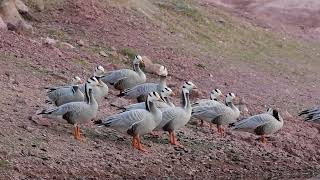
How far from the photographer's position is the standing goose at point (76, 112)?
12.2 m

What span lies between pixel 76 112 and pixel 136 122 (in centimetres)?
88

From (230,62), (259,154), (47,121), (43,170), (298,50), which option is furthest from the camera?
(298,50)

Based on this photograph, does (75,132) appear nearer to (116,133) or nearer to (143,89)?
(116,133)

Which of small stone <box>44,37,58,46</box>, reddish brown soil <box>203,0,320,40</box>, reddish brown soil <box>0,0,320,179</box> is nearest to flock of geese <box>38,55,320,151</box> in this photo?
reddish brown soil <box>0,0,320,179</box>

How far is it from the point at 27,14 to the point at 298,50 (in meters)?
9.44

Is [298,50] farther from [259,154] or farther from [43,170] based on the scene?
[43,170]

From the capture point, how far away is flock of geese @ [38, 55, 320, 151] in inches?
483

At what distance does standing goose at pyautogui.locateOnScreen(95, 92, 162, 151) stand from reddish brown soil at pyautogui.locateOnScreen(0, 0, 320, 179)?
0.81ft

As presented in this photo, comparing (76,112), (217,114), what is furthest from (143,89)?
(76,112)

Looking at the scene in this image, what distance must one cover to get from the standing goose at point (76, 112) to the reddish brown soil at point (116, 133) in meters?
0.22

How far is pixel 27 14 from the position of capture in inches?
808

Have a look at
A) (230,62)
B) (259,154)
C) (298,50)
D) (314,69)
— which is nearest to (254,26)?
(298,50)

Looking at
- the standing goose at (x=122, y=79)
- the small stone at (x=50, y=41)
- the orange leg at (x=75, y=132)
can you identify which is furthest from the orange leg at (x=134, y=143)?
the small stone at (x=50, y=41)

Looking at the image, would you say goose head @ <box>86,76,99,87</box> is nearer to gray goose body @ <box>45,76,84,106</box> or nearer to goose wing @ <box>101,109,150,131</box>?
gray goose body @ <box>45,76,84,106</box>
